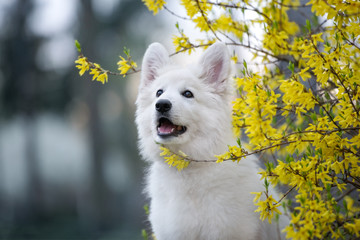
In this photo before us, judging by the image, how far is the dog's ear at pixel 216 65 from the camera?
2883 mm

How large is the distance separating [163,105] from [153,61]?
617mm

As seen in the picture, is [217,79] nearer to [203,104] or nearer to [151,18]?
[203,104]

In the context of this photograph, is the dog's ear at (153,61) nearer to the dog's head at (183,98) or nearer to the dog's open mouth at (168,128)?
the dog's head at (183,98)

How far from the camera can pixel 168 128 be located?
109 inches

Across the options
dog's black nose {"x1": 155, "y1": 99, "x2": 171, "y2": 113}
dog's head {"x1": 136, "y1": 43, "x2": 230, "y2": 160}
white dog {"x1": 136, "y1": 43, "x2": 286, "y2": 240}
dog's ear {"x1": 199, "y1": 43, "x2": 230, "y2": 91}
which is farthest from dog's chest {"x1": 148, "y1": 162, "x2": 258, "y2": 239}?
dog's ear {"x1": 199, "y1": 43, "x2": 230, "y2": 91}

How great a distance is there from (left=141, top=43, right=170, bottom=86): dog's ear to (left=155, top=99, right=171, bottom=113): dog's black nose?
522 millimetres

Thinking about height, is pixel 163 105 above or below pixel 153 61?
below

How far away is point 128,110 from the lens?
40.1 feet

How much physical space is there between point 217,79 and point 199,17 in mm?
480

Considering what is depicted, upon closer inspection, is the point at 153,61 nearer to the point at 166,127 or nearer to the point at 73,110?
the point at 166,127

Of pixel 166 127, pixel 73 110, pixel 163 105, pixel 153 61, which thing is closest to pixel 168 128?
pixel 166 127

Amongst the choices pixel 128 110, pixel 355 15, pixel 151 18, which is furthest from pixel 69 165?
pixel 355 15

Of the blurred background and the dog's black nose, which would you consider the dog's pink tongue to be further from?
the blurred background

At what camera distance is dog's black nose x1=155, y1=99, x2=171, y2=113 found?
8.71 feet
